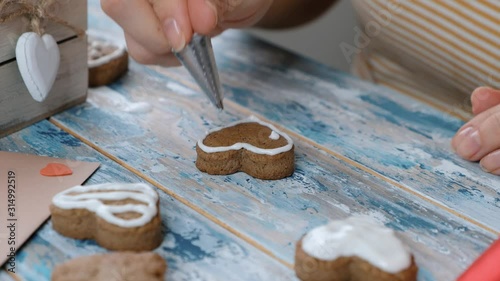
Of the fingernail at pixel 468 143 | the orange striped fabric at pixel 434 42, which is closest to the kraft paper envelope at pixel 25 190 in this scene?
the fingernail at pixel 468 143

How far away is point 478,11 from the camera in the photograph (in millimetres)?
1044

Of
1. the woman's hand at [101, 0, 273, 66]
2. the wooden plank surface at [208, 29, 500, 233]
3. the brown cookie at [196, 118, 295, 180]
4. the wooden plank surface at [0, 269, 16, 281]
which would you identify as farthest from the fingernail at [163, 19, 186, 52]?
the wooden plank surface at [0, 269, 16, 281]

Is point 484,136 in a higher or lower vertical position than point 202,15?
lower

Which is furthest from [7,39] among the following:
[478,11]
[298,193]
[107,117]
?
[478,11]

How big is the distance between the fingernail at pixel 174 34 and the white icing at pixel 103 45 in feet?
0.80

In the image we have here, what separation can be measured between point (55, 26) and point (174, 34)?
0.66ft

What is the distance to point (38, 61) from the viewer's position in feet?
2.71

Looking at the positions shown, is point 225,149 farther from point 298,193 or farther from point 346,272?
point 346,272

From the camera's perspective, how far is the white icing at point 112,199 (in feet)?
2.07

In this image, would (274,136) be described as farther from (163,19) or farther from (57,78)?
(57,78)

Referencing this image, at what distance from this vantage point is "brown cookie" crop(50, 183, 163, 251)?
63cm

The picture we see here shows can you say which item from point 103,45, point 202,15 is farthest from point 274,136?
point 103,45

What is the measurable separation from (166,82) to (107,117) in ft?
0.51

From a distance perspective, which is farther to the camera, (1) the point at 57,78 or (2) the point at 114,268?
(1) the point at 57,78
